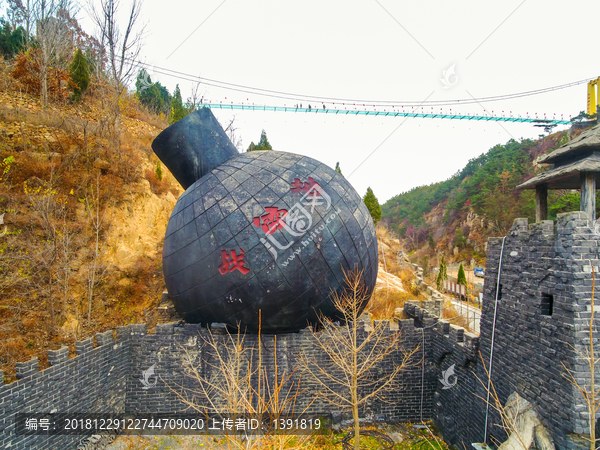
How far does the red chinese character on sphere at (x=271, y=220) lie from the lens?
7016 millimetres

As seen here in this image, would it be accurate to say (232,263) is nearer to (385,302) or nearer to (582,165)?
(582,165)

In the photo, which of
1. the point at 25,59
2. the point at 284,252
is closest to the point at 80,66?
the point at 25,59

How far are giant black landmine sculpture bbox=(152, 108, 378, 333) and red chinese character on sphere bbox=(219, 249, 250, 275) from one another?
0.07ft

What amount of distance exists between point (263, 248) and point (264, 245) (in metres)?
0.07

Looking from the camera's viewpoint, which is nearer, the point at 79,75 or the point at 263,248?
the point at 263,248

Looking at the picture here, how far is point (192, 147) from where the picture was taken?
885cm

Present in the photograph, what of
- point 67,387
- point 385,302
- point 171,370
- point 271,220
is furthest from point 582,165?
point 67,387

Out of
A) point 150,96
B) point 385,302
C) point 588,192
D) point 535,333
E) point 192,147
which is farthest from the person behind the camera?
point 150,96

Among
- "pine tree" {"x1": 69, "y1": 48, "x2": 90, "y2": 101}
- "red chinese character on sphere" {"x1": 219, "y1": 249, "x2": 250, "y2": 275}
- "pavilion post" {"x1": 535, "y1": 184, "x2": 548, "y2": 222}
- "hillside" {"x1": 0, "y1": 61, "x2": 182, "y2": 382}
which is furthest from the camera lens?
"pine tree" {"x1": 69, "y1": 48, "x2": 90, "y2": 101}

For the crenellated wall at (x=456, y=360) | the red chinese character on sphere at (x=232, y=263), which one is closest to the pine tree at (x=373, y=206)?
the crenellated wall at (x=456, y=360)

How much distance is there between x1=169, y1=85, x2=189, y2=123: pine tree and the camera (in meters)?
21.0

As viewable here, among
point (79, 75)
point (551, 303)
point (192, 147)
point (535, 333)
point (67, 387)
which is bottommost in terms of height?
point (67, 387)

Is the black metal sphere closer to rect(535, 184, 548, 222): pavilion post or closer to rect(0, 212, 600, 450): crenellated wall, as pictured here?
rect(0, 212, 600, 450): crenellated wall

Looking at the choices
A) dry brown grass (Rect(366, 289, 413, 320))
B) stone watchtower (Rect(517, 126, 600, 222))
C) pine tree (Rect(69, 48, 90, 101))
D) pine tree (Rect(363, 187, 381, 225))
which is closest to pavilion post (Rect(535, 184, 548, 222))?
stone watchtower (Rect(517, 126, 600, 222))
